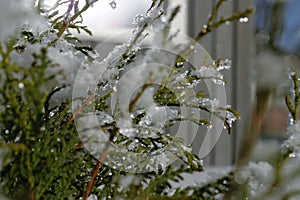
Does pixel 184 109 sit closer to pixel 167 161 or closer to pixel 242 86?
pixel 167 161

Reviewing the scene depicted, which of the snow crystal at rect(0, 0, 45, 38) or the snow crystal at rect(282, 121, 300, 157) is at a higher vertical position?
the snow crystal at rect(0, 0, 45, 38)

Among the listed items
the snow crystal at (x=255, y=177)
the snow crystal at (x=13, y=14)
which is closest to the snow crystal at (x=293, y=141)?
the snow crystal at (x=255, y=177)

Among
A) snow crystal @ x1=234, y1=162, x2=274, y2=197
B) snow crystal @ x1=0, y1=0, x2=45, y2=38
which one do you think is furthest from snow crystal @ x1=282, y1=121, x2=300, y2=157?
snow crystal @ x1=0, y1=0, x2=45, y2=38

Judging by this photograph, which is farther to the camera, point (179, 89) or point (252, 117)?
point (179, 89)

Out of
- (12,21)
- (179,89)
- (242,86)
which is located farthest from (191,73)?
(242,86)

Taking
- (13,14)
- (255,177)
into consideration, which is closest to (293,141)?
(255,177)

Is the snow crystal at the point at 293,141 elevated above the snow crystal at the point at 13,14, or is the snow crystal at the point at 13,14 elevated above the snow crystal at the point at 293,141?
the snow crystal at the point at 13,14

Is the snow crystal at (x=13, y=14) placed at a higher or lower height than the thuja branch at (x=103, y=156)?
higher

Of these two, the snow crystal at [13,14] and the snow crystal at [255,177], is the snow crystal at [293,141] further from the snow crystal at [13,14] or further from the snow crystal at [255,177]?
the snow crystal at [13,14]

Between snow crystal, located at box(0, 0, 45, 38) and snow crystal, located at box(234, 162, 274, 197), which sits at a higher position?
snow crystal, located at box(0, 0, 45, 38)

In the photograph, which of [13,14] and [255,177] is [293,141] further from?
[13,14]

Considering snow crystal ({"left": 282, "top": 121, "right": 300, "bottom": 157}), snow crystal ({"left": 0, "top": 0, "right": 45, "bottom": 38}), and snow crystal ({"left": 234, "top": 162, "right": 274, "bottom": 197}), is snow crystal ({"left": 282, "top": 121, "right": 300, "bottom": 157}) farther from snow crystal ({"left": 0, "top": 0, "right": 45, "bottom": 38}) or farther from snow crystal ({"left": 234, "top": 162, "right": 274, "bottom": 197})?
snow crystal ({"left": 0, "top": 0, "right": 45, "bottom": 38})
